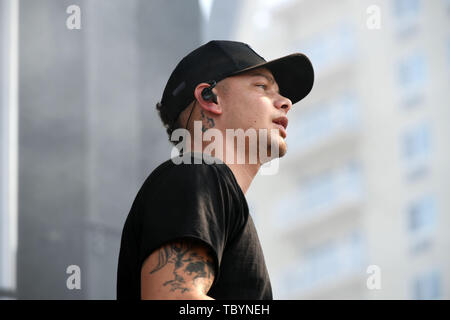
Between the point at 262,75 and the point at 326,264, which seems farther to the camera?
the point at 326,264

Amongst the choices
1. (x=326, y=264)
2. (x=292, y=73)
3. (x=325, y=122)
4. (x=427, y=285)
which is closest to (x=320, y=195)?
(x=326, y=264)

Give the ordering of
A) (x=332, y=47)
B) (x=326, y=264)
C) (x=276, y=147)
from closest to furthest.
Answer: (x=276, y=147) → (x=326, y=264) → (x=332, y=47)

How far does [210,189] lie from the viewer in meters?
3.36

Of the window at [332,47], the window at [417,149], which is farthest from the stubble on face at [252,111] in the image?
the window at [332,47]

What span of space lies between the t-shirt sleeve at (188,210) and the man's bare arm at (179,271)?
3 cm

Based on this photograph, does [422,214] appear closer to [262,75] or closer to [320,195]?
[320,195]

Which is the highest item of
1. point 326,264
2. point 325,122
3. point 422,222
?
point 325,122

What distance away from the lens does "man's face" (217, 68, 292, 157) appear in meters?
3.77

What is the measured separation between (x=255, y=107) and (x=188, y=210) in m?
0.71

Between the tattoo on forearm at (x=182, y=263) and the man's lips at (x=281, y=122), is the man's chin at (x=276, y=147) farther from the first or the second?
the tattoo on forearm at (x=182, y=263)

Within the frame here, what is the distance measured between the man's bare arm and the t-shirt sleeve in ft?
0.09

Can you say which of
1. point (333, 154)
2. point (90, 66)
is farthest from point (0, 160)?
point (333, 154)

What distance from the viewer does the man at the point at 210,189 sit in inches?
126

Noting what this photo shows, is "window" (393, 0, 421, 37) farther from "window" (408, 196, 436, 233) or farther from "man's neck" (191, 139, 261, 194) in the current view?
"man's neck" (191, 139, 261, 194)
